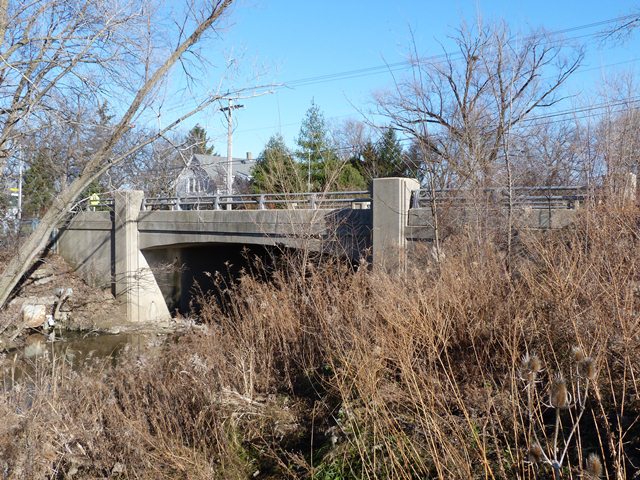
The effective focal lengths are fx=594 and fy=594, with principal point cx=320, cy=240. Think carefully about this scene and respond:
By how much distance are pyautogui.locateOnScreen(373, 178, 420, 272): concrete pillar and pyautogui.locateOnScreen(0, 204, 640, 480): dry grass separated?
609cm

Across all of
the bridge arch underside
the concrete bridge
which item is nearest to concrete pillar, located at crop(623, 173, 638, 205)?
the concrete bridge

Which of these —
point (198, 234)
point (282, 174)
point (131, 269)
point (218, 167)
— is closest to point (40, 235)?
point (282, 174)

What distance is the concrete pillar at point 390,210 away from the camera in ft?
43.2

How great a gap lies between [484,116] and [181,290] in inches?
536

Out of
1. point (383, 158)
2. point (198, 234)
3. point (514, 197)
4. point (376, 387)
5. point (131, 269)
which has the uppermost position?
point (383, 158)

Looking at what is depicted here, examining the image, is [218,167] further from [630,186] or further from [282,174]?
[630,186]

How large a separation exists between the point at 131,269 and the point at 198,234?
392 cm

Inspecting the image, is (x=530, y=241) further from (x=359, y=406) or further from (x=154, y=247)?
(x=154, y=247)

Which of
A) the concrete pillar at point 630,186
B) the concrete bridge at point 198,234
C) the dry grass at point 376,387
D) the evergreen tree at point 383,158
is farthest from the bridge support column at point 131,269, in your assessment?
the concrete pillar at point 630,186

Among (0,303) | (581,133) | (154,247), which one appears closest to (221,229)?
(154,247)

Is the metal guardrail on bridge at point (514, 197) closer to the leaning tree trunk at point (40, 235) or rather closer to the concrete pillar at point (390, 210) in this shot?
the concrete pillar at point (390, 210)

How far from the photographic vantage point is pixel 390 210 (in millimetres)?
13359

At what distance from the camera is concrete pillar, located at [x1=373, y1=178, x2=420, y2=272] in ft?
43.2

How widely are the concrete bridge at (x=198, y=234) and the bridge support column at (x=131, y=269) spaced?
4 cm
